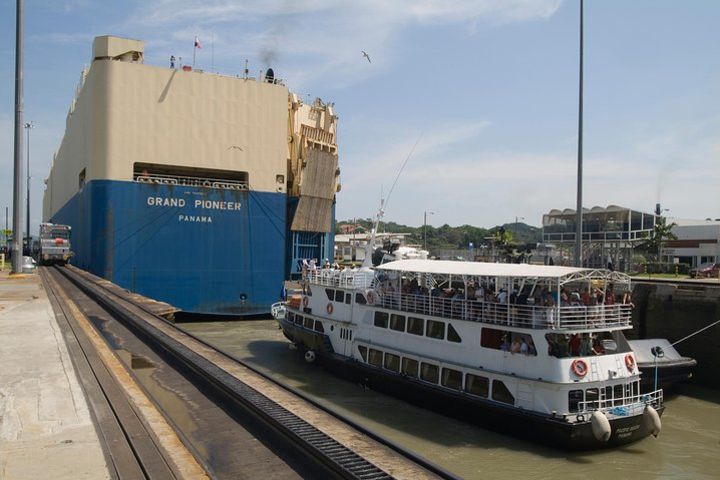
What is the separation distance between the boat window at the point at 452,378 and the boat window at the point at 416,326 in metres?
1.66

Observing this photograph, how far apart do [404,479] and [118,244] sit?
28.9 meters

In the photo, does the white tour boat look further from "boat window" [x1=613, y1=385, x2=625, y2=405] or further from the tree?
the tree

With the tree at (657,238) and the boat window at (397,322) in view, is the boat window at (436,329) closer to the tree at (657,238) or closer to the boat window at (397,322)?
the boat window at (397,322)

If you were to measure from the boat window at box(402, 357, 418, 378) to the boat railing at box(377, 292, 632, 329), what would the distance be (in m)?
1.57

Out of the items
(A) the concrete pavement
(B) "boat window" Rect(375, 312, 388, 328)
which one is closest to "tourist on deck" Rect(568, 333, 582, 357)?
(B) "boat window" Rect(375, 312, 388, 328)

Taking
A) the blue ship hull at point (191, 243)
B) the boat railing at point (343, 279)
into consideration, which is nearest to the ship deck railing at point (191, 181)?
the blue ship hull at point (191, 243)

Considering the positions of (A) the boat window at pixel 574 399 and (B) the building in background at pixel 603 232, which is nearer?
(A) the boat window at pixel 574 399

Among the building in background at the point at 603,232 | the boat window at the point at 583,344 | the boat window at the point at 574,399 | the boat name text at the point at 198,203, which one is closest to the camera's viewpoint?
the boat window at the point at 574,399

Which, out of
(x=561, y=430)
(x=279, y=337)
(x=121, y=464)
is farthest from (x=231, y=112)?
(x=121, y=464)

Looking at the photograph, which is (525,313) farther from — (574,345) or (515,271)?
(574,345)

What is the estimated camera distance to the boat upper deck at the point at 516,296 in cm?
1558

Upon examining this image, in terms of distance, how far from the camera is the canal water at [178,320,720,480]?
13805mm

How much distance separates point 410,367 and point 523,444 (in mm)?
4570

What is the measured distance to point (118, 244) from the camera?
3238 cm
